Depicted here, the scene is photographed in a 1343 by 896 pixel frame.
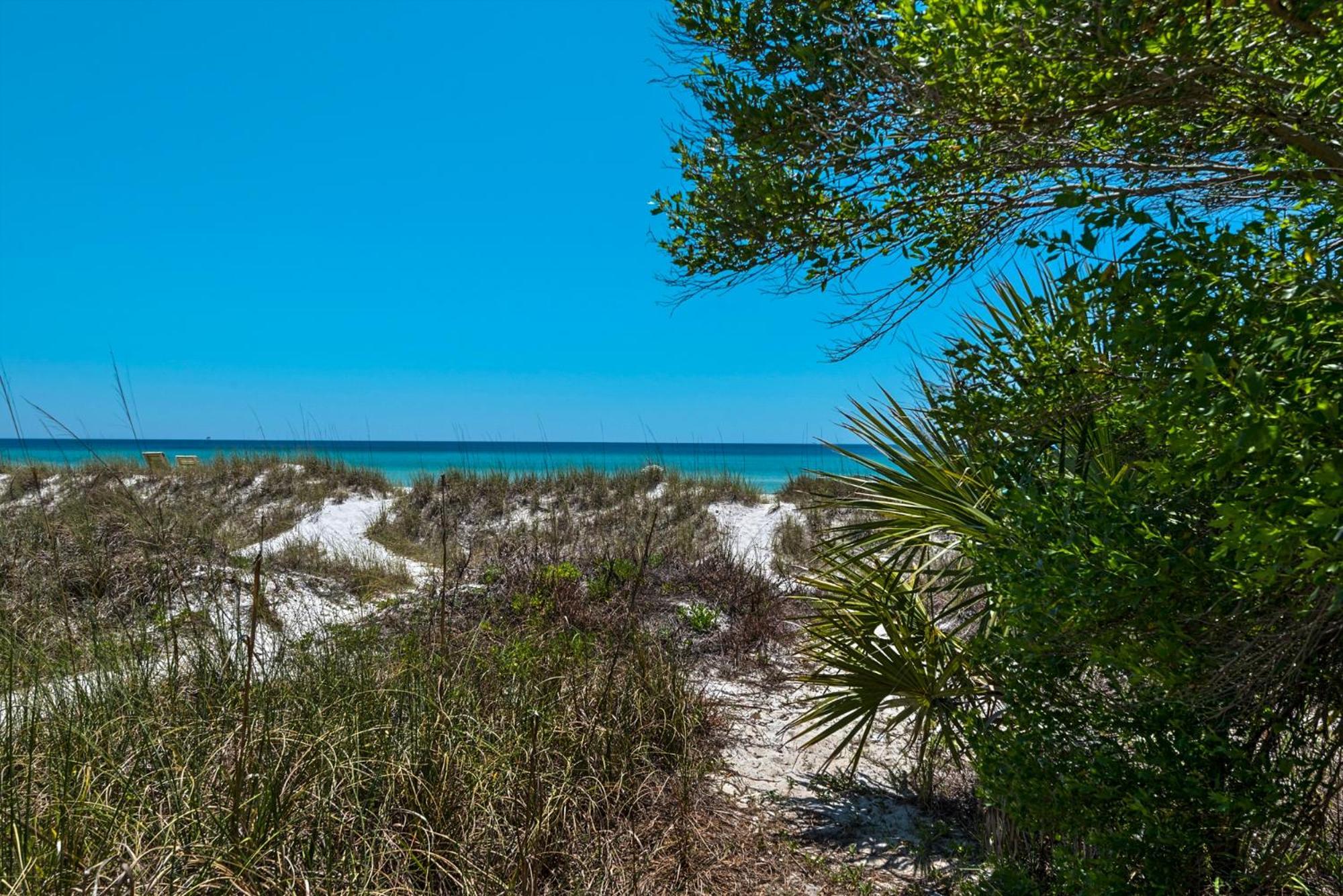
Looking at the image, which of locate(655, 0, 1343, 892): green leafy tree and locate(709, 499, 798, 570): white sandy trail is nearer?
locate(655, 0, 1343, 892): green leafy tree

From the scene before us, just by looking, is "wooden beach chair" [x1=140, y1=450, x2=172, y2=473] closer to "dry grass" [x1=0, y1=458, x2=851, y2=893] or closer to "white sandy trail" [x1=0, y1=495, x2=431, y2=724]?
"white sandy trail" [x1=0, y1=495, x2=431, y2=724]

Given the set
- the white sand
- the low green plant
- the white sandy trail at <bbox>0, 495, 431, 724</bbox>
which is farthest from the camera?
the low green plant

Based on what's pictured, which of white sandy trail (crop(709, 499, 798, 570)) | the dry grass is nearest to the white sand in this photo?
the dry grass

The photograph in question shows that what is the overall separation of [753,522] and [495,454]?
45904 mm

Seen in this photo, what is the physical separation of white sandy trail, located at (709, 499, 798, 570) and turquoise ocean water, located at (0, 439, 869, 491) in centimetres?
96

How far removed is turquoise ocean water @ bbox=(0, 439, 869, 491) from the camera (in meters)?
15.6

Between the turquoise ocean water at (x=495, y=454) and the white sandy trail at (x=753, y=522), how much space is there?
96 centimetres

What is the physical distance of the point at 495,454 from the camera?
5672cm

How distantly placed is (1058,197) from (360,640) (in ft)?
13.4

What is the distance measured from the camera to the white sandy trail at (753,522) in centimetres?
1109

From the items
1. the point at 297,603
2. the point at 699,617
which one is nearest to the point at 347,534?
the point at 297,603

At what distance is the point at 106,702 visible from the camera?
9.80ft

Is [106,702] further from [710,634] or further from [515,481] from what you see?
[515,481]

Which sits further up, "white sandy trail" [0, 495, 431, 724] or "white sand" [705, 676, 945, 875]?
"white sandy trail" [0, 495, 431, 724]
